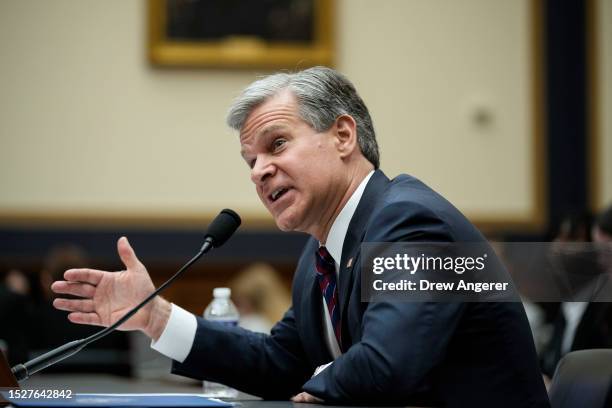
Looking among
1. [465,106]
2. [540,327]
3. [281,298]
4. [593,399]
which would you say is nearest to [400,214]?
[593,399]

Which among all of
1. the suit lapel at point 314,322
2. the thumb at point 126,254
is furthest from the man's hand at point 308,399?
the thumb at point 126,254

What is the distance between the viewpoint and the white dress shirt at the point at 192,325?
8.36ft

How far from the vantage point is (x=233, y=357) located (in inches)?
105

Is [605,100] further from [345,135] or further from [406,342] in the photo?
[406,342]

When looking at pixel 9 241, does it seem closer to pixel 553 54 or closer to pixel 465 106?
pixel 465 106

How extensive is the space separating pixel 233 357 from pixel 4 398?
681 mm

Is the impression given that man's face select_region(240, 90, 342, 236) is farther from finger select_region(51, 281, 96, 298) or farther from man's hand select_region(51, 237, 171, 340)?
finger select_region(51, 281, 96, 298)

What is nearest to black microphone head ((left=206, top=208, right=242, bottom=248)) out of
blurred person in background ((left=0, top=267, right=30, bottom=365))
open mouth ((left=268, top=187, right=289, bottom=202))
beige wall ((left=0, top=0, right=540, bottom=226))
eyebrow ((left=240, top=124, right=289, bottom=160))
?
open mouth ((left=268, top=187, right=289, bottom=202))

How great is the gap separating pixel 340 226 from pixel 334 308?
237 millimetres

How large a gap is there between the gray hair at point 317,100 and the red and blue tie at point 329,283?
1.11 ft

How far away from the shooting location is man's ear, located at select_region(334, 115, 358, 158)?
263cm

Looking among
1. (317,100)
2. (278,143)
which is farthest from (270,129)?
(317,100)

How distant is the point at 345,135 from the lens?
8.69 feet

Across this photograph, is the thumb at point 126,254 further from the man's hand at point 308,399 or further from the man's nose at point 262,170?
the man's hand at point 308,399
